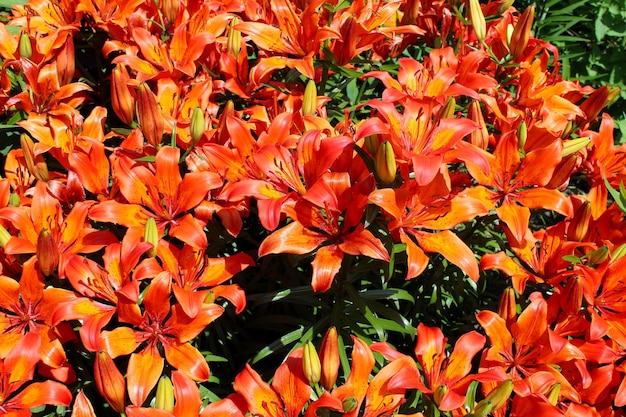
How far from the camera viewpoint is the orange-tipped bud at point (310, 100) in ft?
5.61

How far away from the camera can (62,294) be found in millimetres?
1499

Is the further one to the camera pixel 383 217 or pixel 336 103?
pixel 336 103

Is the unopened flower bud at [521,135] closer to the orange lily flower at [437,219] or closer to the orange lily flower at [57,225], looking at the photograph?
the orange lily flower at [437,219]

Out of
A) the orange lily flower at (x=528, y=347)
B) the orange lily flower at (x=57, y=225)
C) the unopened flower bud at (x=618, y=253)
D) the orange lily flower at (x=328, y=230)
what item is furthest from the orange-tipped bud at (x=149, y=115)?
the unopened flower bud at (x=618, y=253)

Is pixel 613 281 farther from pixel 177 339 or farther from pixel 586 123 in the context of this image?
pixel 177 339

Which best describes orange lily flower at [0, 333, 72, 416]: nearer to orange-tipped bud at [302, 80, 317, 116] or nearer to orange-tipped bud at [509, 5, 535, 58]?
orange-tipped bud at [302, 80, 317, 116]

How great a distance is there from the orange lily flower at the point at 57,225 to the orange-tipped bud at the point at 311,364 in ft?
1.86


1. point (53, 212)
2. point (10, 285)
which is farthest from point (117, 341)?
point (53, 212)

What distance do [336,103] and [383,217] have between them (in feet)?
2.47

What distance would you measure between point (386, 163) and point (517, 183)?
18.2 inches

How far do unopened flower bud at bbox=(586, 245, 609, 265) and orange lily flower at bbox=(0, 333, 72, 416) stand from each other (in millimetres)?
1248

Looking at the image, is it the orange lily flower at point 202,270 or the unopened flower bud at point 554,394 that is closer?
the unopened flower bud at point 554,394

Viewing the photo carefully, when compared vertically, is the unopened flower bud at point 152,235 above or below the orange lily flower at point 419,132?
below

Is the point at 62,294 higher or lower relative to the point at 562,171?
lower
